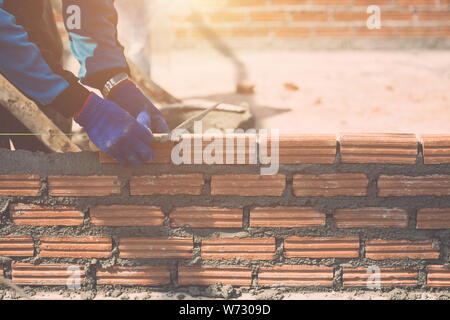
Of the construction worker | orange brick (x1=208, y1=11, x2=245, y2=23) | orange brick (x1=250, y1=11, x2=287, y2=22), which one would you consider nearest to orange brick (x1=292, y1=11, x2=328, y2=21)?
orange brick (x1=250, y1=11, x2=287, y2=22)

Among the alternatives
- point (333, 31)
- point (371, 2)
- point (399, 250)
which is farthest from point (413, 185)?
point (371, 2)

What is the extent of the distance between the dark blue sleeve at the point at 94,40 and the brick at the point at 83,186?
0.59 metres

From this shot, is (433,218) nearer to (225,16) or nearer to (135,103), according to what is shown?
(135,103)

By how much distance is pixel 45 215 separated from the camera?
1894mm

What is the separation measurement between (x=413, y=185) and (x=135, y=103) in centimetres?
123

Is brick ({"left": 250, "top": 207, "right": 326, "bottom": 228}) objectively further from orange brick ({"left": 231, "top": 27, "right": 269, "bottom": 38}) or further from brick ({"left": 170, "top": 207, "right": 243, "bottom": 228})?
orange brick ({"left": 231, "top": 27, "right": 269, "bottom": 38})

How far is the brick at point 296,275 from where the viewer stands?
1913 millimetres

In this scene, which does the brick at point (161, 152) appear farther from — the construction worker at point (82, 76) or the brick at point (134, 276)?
the brick at point (134, 276)

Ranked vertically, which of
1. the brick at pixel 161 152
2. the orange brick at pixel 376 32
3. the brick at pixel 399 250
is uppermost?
the orange brick at pixel 376 32

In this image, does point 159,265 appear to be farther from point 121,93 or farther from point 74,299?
point 121,93

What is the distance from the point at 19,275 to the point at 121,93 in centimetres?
89

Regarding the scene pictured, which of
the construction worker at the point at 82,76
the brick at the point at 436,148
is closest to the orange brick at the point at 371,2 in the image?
the construction worker at the point at 82,76

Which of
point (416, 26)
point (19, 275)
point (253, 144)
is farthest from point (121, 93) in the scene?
point (416, 26)

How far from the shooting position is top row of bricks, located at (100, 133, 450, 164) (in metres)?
1.78
